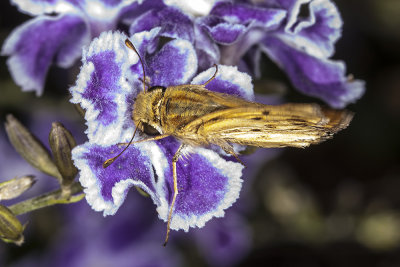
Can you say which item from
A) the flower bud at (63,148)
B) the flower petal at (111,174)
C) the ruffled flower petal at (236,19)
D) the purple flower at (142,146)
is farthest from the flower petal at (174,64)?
the flower bud at (63,148)

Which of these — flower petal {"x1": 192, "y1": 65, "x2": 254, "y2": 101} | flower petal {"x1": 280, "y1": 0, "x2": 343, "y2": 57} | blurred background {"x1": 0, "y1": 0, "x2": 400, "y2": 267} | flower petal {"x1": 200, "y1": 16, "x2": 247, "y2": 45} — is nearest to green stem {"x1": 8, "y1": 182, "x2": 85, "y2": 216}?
flower petal {"x1": 192, "y1": 65, "x2": 254, "y2": 101}

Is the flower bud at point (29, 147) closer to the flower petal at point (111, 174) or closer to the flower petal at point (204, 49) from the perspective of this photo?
the flower petal at point (111, 174)

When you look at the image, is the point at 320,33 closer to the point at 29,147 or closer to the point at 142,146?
the point at 142,146

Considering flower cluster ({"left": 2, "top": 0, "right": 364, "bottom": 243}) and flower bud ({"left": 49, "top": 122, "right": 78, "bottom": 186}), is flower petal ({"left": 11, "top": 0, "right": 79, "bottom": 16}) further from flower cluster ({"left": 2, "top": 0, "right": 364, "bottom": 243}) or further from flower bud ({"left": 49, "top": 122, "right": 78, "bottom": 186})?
flower bud ({"left": 49, "top": 122, "right": 78, "bottom": 186})

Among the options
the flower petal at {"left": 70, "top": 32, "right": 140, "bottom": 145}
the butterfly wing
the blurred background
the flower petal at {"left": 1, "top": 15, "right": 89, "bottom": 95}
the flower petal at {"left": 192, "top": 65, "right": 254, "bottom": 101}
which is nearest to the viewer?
the butterfly wing

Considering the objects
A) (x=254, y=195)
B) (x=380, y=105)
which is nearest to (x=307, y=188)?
(x=254, y=195)

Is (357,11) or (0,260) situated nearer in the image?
(0,260)

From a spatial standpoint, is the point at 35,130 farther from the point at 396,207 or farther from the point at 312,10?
the point at 396,207

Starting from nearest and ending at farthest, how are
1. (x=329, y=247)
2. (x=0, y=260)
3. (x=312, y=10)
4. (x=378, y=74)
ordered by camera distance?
(x=312, y=10) < (x=0, y=260) < (x=329, y=247) < (x=378, y=74)
